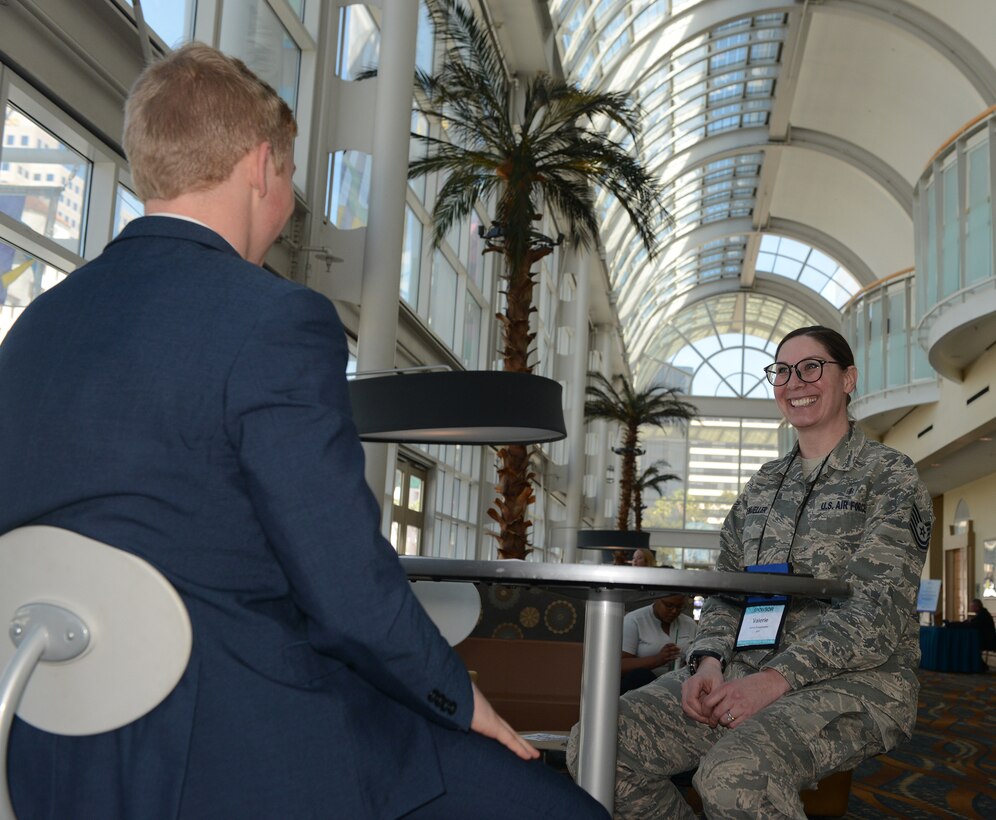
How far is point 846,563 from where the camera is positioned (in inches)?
110

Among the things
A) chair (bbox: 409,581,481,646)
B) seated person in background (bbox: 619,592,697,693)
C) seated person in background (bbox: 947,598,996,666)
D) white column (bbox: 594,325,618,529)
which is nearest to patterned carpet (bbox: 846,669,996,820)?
seated person in background (bbox: 619,592,697,693)

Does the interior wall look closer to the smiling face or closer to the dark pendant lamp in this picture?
the dark pendant lamp

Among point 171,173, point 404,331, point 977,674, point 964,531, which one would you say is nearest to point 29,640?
point 171,173

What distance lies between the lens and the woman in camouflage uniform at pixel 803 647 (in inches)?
91.3

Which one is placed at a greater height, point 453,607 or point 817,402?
point 817,402

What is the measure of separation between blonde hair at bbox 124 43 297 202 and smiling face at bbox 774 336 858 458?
75.6 inches

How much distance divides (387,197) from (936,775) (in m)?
6.84

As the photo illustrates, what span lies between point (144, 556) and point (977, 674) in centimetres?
2167

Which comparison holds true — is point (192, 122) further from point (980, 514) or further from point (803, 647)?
point (980, 514)

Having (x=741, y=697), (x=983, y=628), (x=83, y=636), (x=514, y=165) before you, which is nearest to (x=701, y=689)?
(x=741, y=697)

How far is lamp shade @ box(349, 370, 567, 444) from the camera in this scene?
3219 mm

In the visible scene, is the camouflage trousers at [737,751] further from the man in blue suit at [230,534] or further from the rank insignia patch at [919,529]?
the man in blue suit at [230,534]

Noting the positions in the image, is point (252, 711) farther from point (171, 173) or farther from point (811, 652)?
point (811, 652)

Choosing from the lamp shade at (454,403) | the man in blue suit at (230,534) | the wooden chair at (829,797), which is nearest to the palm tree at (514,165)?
the wooden chair at (829,797)
